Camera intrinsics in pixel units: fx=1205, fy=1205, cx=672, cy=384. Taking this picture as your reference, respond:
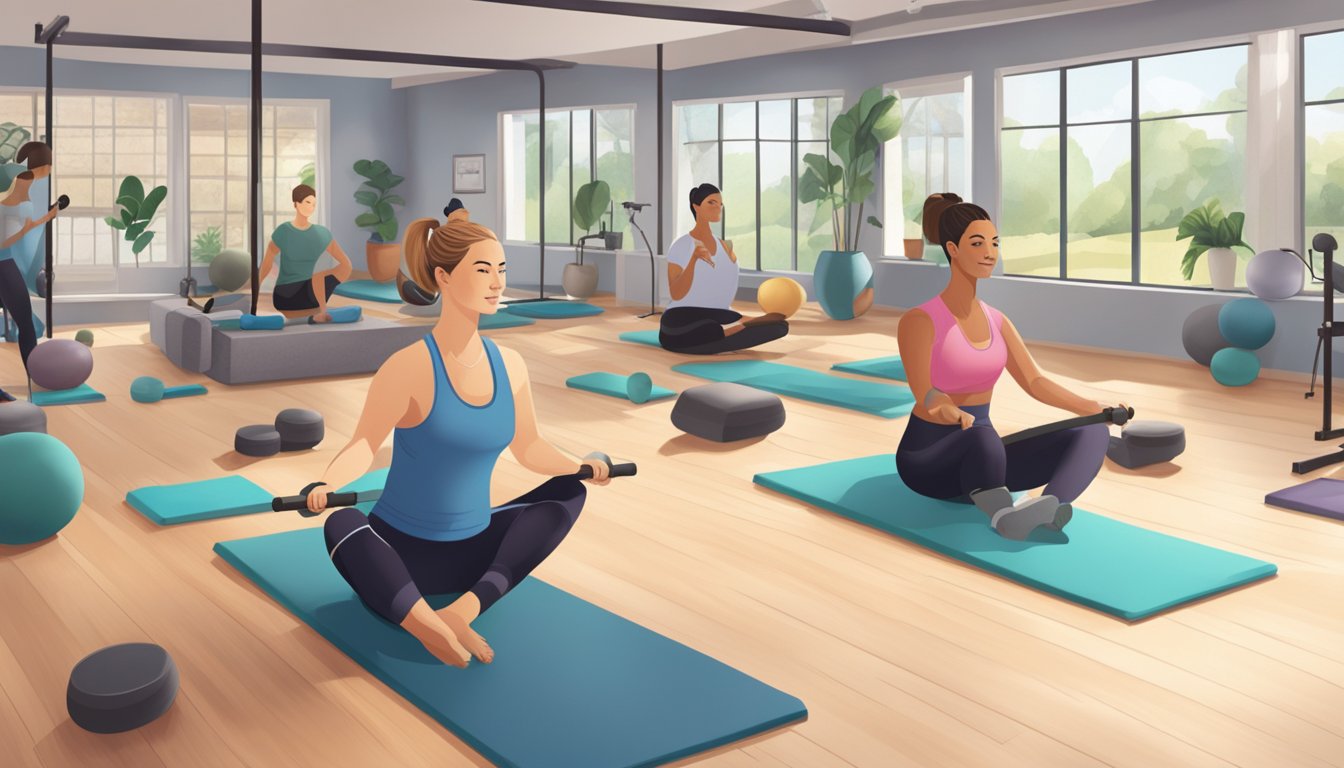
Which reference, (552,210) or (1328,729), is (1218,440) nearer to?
(1328,729)

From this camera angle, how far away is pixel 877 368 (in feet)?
26.9

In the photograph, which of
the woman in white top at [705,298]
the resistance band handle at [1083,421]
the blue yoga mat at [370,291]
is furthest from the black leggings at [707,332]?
the blue yoga mat at [370,291]

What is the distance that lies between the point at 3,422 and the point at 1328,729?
518 centimetres

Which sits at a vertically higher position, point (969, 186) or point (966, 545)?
point (969, 186)

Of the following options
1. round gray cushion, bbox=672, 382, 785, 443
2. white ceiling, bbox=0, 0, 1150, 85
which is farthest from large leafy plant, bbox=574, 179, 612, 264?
round gray cushion, bbox=672, 382, 785, 443

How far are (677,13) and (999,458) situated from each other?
4841mm

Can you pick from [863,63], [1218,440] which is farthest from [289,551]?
[863,63]

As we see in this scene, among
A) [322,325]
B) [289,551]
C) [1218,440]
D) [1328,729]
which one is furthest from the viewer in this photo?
[322,325]

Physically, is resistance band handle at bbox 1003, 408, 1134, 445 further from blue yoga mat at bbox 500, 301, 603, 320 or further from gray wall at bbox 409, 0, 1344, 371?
blue yoga mat at bbox 500, 301, 603, 320

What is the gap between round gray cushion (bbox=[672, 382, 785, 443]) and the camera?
601 centimetres

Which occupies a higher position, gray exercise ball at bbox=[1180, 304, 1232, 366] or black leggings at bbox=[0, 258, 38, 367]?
black leggings at bbox=[0, 258, 38, 367]

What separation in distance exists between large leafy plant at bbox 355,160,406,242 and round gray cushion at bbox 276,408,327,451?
9.79 meters

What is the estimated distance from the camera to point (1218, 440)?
607 centimetres

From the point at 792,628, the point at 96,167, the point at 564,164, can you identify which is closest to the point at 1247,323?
the point at 792,628
